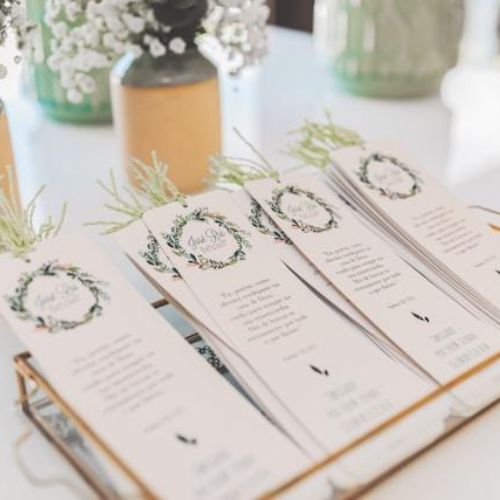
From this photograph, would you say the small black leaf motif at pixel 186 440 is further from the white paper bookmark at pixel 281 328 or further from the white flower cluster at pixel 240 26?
the white flower cluster at pixel 240 26

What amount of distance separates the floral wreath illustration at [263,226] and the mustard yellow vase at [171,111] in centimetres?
27

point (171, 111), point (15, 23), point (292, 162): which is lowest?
point (292, 162)

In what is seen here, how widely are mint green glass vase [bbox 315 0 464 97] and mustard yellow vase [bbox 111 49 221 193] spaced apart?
380 mm

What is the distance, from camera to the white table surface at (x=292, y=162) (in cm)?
53

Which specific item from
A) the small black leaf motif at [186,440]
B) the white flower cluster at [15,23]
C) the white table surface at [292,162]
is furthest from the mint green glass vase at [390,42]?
the small black leaf motif at [186,440]

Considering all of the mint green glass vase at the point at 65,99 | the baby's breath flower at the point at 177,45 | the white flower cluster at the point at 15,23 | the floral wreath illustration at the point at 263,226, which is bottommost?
the mint green glass vase at the point at 65,99

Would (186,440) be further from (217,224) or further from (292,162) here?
(292,162)

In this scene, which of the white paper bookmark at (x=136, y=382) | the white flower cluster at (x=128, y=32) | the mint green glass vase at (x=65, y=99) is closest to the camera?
the white paper bookmark at (x=136, y=382)

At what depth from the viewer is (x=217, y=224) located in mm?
612

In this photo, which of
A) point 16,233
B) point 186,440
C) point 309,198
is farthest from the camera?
point 309,198

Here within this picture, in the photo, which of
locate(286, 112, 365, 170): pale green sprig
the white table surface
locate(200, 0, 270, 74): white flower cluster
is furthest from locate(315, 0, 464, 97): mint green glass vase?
locate(286, 112, 365, 170): pale green sprig

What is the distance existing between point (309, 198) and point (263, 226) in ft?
A: 0.19

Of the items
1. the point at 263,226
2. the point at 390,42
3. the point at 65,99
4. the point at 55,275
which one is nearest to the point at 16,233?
the point at 55,275

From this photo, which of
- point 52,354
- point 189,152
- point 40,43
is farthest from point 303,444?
point 40,43
